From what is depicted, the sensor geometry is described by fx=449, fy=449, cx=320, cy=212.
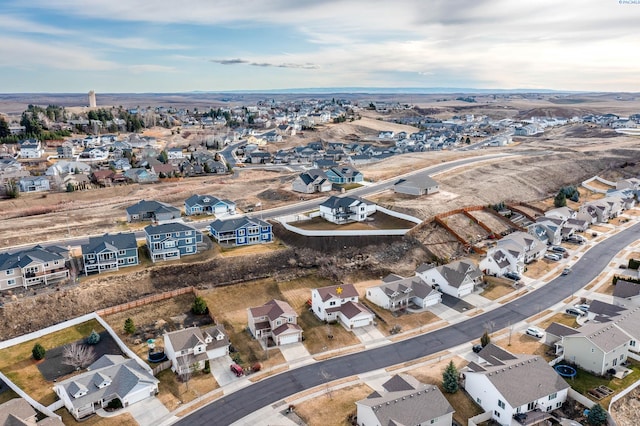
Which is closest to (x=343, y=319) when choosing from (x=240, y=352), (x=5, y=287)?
(x=240, y=352)

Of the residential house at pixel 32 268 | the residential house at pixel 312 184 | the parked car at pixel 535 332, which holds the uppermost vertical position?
the residential house at pixel 312 184

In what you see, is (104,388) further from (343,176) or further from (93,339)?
(343,176)

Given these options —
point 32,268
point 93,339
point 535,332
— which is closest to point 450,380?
point 535,332

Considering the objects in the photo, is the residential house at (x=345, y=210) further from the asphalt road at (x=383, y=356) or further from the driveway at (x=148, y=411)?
the driveway at (x=148, y=411)

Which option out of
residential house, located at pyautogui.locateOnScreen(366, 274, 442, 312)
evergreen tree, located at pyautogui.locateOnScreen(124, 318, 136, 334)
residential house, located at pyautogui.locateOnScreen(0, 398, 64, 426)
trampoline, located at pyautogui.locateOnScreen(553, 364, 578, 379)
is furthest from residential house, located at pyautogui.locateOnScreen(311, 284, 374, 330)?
residential house, located at pyautogui.locateOnScreen(0, 398, 64, 426)

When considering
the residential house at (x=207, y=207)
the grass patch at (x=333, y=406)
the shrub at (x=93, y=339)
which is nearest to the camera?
the grass patch at (x=333, y=406)

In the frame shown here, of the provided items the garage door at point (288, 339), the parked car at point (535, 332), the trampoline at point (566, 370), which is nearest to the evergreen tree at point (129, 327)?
the garage door at point (288, 339)

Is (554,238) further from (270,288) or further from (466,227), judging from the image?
(270,288)
